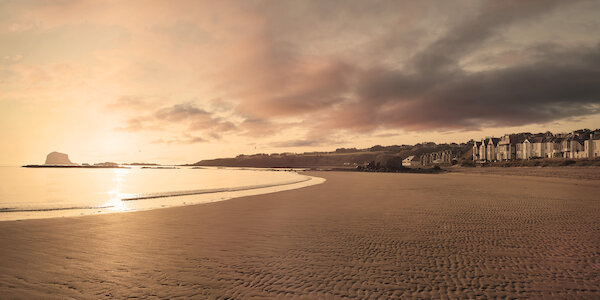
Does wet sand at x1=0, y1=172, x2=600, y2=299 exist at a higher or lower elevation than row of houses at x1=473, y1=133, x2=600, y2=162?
lower

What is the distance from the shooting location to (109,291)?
6.08 metres

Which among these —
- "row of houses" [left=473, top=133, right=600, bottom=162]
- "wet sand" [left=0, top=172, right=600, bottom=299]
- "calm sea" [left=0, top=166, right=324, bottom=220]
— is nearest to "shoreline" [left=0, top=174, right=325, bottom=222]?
"calm sea" [left=0, top=166, right=324, bottom=220]

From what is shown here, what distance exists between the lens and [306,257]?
815 cm

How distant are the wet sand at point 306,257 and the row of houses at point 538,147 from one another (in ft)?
328

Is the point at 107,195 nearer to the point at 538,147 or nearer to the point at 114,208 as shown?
the point at 114,208

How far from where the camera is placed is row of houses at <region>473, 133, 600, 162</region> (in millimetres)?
91581

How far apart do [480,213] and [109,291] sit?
1578 centimetres

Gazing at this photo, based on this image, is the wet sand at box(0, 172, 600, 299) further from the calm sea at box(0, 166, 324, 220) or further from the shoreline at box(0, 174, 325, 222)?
the calm sea at box(0, 166, 324, 220)

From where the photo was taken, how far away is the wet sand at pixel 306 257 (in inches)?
239

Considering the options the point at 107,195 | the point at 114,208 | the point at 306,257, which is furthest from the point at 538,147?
the point at 114,208

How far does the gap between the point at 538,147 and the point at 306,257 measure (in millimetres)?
129380

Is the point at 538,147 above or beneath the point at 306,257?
above

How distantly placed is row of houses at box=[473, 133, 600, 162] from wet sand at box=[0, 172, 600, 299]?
99924 mm

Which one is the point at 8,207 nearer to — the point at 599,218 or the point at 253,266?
the point at 253,266
